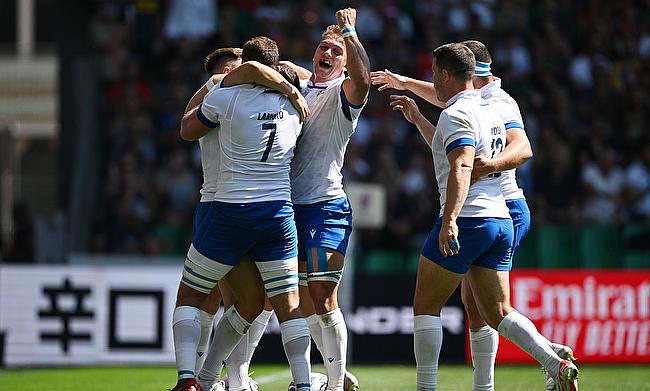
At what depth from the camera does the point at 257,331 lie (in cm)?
834

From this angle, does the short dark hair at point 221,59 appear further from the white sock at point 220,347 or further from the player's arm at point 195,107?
the white sock at point 220,347

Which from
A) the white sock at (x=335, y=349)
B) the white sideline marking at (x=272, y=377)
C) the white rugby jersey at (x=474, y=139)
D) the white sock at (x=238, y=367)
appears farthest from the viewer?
the white sideline marking at (x=272, y=377)

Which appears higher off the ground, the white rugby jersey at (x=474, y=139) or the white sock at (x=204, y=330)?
the white rugby jersey at (x=474, y=139)

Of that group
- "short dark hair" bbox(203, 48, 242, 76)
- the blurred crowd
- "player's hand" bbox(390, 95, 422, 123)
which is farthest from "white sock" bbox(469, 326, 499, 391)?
the blurred crowd

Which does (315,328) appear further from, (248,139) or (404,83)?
(404,83)

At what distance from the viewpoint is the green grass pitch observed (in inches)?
396

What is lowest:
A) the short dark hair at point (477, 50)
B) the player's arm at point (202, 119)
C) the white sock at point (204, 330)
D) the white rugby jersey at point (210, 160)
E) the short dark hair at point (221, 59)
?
the white sock at point (204, 330)

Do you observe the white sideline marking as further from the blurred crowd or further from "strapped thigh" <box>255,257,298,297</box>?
the blurred crowd

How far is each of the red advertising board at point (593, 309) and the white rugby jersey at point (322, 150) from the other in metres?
5.66

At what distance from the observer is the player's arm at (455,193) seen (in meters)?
6.83

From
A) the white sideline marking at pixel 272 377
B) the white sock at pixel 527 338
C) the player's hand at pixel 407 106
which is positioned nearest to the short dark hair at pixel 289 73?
the player's hand at pixel 407 106

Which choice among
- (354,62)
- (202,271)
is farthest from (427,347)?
(354,62)

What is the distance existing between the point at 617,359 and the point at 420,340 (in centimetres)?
649

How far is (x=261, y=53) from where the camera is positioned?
7.40 meters
